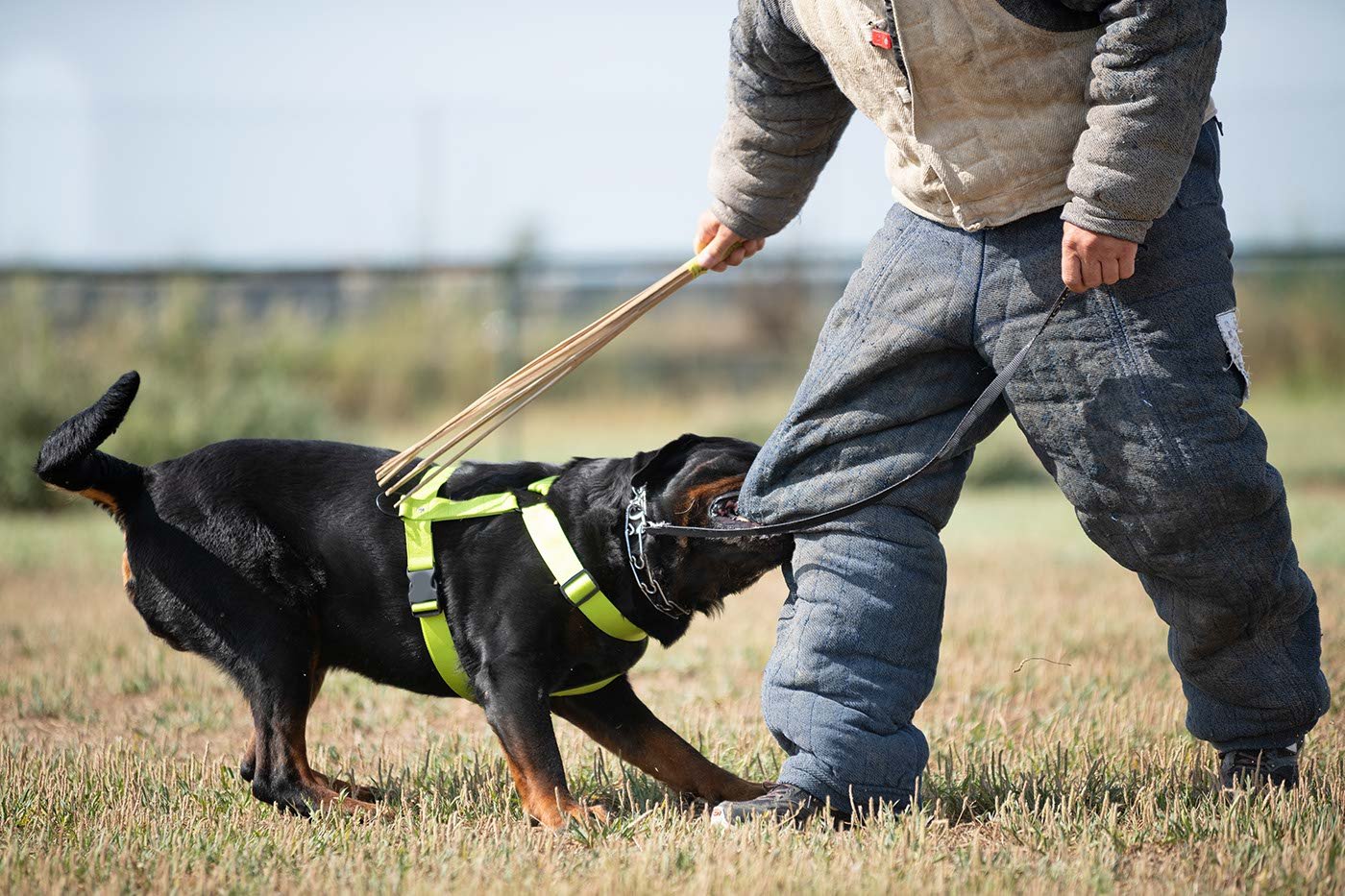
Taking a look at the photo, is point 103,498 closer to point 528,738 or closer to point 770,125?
point 528,738

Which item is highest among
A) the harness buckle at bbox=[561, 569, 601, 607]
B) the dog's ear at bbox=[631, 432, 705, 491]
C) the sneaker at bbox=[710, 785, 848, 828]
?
the dog's ear at bbox=[631, 432, 705, 491]

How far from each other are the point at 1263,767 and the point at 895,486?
46.2 inches

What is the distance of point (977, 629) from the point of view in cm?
546

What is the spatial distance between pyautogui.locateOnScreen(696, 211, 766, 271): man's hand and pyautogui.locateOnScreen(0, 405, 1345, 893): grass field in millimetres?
1391

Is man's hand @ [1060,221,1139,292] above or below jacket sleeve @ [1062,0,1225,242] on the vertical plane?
below

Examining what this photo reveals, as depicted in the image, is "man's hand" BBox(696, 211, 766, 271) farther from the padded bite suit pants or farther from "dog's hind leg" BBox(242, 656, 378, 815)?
"dog's hind leg" BBox(242, 656, 378, 815)

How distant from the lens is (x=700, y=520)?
10.6 feet

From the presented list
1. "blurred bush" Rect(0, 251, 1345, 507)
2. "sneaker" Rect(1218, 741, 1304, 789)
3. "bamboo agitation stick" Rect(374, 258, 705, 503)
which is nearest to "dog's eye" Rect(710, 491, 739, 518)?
"bamboo agitation stick" Rect(374, 258, 705, 503)

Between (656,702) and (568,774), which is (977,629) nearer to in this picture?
(656,702)

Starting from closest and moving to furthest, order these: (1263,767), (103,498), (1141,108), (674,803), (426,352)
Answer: (1141,108) < (1263,767) < (674,803) < (103,498) < (426,352)

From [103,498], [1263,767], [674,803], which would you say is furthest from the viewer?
[103,498]

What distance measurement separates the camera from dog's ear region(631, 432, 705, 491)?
129 inches

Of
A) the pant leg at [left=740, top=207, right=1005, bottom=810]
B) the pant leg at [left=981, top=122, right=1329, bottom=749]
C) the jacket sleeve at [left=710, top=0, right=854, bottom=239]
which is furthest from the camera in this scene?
the jacket sleeve at [left=710, top=0, right=854, bottom=239]

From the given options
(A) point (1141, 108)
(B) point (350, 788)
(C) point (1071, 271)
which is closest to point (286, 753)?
(B) point (350, 788)
